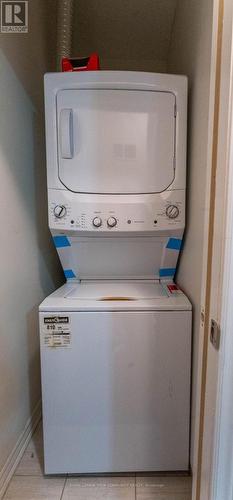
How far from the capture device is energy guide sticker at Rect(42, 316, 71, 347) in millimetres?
1229

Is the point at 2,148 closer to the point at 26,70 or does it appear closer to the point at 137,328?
the point at 26,70

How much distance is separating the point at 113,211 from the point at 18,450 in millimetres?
1273

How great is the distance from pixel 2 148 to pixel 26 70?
1.81 feet

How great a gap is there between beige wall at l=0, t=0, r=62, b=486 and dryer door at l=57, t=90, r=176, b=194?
241 mm

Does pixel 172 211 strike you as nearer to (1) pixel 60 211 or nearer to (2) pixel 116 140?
(2) pixel 116 140

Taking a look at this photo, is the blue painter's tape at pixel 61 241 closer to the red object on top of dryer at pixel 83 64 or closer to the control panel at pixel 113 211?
the control panel at pixel 113 211

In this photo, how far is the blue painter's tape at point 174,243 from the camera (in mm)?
1468

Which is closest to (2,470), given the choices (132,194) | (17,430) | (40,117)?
(17,430)

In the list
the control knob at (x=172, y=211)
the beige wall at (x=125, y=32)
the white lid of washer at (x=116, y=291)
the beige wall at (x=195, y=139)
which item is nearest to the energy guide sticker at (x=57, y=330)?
the white lid of washer at (x=116, y=291)

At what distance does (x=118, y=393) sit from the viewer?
127 cm

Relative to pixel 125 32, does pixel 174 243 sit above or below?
below

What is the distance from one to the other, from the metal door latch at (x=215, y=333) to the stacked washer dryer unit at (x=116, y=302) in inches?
22.5

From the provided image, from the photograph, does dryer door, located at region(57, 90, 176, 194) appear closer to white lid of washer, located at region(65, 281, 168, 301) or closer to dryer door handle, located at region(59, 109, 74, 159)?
dryer door handle, located at region(59, 109, 74, 159)

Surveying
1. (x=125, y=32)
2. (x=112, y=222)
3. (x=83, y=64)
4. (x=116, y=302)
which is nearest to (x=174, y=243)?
(x=112, y=222)
